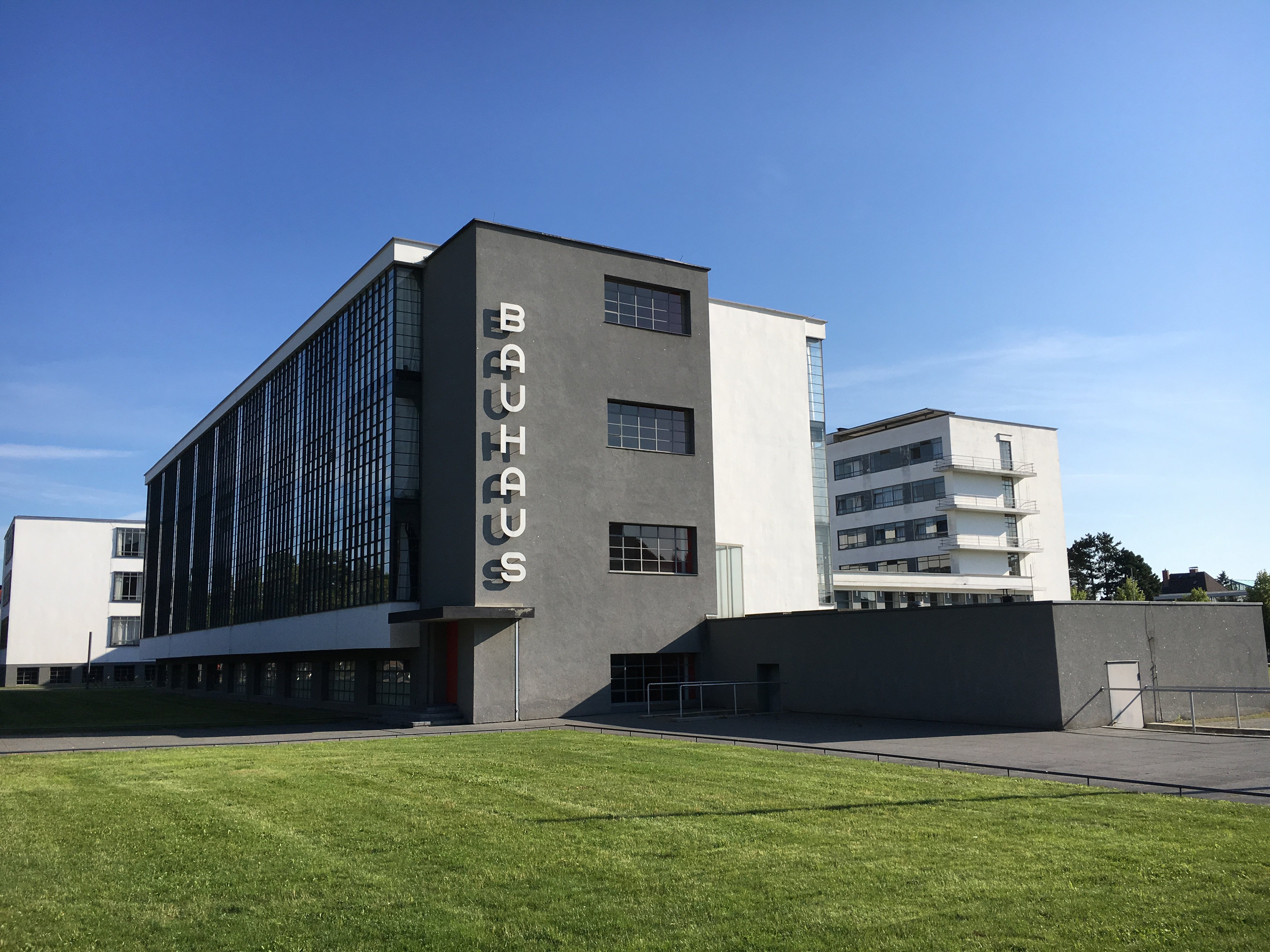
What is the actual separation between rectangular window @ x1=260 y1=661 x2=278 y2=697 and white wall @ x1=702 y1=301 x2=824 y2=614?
76.4 ft

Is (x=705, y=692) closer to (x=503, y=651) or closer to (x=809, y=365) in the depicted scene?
(x=503, y=651)

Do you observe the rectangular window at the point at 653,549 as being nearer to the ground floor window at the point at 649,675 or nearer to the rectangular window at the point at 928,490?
the ground floor window at the point at 649,675

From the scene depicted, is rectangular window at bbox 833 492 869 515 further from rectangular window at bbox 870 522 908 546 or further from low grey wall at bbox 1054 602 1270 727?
low grey wall at bbox 1054 602 1270 727

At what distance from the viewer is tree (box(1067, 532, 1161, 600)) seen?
11994 centimetres

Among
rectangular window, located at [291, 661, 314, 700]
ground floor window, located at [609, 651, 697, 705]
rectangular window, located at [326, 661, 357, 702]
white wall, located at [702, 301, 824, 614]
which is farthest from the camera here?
rectangular window, located at [291, 661, 314, 700]

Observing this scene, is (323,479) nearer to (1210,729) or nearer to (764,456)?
(764,456)

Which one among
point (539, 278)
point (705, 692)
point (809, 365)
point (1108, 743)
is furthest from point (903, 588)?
point (1108, 743)

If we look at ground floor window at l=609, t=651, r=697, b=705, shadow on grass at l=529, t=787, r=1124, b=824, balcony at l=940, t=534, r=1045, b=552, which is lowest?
shadow on grass at l=529, t=787, r=1124, b=824

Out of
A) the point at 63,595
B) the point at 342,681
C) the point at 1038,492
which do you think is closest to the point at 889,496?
the point at 1038,492

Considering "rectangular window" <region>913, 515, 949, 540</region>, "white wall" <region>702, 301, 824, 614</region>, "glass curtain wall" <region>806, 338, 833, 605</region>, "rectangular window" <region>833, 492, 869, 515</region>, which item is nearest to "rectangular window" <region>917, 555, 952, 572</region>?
"rectangular window" <region>913, 515, 949, 540</region>

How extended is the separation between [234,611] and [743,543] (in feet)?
90.9

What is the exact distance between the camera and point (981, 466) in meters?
81.6

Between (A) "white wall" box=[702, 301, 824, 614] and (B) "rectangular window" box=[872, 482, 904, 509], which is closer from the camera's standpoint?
(A) "white wall" box=[702, 301, 824, 614]

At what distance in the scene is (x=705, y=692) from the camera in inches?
1272
